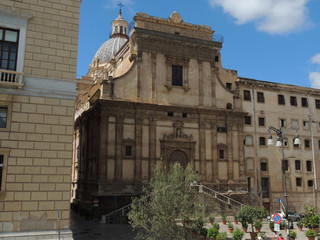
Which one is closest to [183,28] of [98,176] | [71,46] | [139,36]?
[139,36]

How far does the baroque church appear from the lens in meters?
31.4

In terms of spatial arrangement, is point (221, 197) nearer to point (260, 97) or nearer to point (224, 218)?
point (224, 218)

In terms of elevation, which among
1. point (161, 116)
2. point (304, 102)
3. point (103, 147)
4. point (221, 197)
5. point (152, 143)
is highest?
point (304, 102)

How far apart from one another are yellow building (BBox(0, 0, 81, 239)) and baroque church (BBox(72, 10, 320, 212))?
15616mm

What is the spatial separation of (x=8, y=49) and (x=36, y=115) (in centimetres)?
318

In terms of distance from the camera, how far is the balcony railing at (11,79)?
14.2m

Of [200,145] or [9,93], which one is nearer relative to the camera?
[9,93]

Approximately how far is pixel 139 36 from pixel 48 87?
65.9 ft

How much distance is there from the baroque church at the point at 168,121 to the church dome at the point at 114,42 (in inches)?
1418

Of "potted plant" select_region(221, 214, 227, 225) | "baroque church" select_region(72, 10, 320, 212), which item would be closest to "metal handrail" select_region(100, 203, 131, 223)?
"baroque church" select_region(72, 10, 320, 212)

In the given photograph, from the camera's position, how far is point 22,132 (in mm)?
14344

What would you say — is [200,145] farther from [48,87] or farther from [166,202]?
[48,87]

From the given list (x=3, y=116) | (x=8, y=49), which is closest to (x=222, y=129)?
(x=8, y=49)

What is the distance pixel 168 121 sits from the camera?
33781 millimetres
